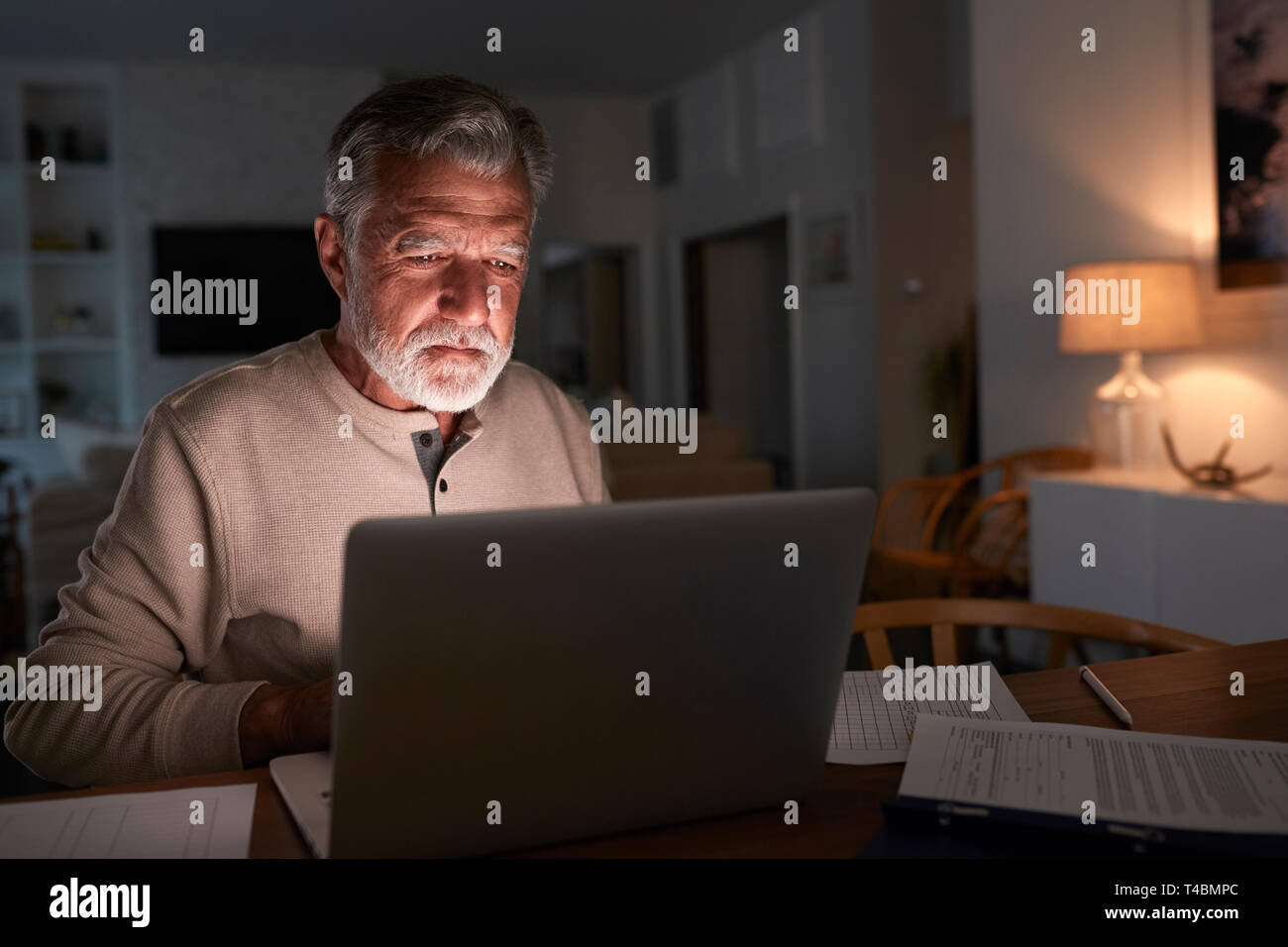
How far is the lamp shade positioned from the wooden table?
7.38ft

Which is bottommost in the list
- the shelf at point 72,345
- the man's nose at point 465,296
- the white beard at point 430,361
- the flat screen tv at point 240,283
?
the white beard at point 430,361

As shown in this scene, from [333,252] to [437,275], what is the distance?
193mm

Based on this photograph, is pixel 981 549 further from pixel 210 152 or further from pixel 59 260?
pixel 59 260

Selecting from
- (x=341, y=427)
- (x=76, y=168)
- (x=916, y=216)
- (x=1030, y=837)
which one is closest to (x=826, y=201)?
(x=916, y=216)

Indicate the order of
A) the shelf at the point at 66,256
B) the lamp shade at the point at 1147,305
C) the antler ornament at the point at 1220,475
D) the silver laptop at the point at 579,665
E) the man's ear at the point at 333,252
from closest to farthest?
the silver laptop at the point at 579,665, the man's ear at the point at 333,252, the antler ornament at the point at 1220,475, the lamp shade at the point at 1147,305, the shelf at the point at 66,256

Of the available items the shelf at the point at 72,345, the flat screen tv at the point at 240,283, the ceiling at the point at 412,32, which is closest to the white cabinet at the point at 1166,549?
the ceiling at the point at 412,32

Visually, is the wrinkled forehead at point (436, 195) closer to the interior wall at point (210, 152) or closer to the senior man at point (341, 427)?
the senior man at point (341, 427)

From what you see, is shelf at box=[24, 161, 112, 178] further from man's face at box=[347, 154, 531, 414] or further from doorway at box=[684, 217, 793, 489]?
man's face at box=[347, 154, 531, 414]

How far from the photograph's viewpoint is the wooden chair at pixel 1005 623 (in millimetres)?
1475

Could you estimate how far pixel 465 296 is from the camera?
140 centimetres

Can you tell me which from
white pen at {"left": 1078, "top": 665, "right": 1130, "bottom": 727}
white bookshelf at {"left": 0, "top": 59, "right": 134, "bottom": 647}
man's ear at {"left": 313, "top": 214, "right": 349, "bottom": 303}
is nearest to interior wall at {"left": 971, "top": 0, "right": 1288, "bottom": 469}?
white pen at {"left": 1078, "top": 665, "right": 1130, "bottom": 727}

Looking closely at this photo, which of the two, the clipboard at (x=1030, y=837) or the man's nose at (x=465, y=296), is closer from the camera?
the clipboard at (x=1030, y=837)

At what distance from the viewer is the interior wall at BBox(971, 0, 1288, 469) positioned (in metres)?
3.56

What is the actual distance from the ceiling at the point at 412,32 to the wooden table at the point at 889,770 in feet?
19.2
